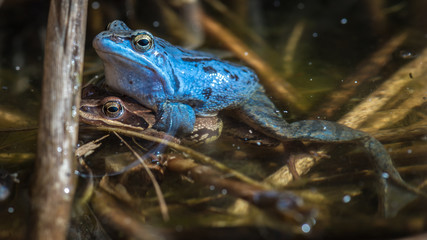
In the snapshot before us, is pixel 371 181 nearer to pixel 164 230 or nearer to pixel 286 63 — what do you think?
pixel 164 230

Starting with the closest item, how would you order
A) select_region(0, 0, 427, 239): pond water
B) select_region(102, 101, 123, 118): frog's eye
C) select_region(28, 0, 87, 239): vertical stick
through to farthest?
select_region(28, 0, 87, 239): vertical stick < select_region(0, 0, 427, 239): pond water < select_region(102, 101, 123, 118): frog's eye

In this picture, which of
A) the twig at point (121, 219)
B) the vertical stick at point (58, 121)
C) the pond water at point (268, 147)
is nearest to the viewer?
the vertical stick at point (58, 121)

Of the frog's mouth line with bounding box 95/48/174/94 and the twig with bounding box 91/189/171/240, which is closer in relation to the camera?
the twig with bounding box 91/189/171/240

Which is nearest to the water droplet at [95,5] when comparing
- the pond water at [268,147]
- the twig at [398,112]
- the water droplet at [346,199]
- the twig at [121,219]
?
the pond water at [268,147]

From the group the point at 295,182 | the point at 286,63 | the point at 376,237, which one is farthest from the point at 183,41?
the point at 376,237

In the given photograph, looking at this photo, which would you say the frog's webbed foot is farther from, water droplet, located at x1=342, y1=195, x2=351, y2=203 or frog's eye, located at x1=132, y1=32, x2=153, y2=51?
water droplet, located at x1=342, y1=195, x2=351, y2=203

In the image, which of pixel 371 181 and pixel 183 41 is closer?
pixel 371 181

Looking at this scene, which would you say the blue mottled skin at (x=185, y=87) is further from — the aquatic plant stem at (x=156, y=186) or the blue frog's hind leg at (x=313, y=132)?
the aquatic plant stem at (x=156, y=186)

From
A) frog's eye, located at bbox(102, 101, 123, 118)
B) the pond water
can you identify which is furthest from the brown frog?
the pond water
